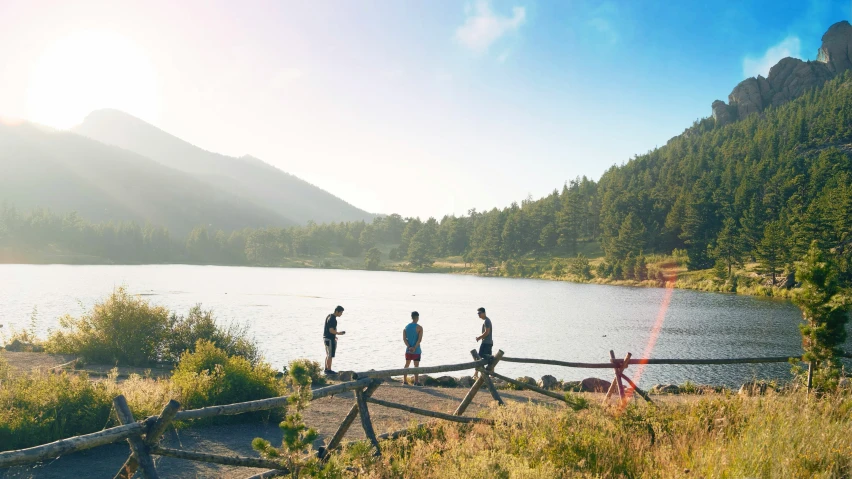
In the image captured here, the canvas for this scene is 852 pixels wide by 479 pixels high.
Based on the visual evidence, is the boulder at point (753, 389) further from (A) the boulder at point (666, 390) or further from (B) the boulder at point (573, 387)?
(B) the boulder at point (573, 387)

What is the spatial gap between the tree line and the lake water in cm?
2760

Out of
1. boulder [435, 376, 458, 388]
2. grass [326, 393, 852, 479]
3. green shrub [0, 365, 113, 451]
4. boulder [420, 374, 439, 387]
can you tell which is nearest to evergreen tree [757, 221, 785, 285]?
boulder [435, 376, 458, 388]

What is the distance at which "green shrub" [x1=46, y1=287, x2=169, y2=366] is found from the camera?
1841 centimetres

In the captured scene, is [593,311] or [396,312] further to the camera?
[593,311]

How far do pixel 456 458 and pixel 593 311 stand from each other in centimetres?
4882

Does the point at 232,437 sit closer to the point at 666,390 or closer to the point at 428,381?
the point at 428,381

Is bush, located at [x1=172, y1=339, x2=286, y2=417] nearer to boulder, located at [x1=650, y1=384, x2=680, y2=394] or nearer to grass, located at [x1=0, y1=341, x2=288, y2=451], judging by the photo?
grass, located at [x1=0, y1=341, x2=288, y2=451]

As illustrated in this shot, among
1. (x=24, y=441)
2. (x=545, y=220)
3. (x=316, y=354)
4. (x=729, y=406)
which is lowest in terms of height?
(x=316, y=354)

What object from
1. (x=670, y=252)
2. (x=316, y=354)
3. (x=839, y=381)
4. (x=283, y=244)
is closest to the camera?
(x=839, y=381)

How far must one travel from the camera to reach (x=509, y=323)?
4284 cm

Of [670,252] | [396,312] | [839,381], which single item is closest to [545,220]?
[670,252]

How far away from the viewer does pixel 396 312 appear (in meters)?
49.1

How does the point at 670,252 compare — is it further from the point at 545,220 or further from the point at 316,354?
the point at 316,354

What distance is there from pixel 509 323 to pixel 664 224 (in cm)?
10551
